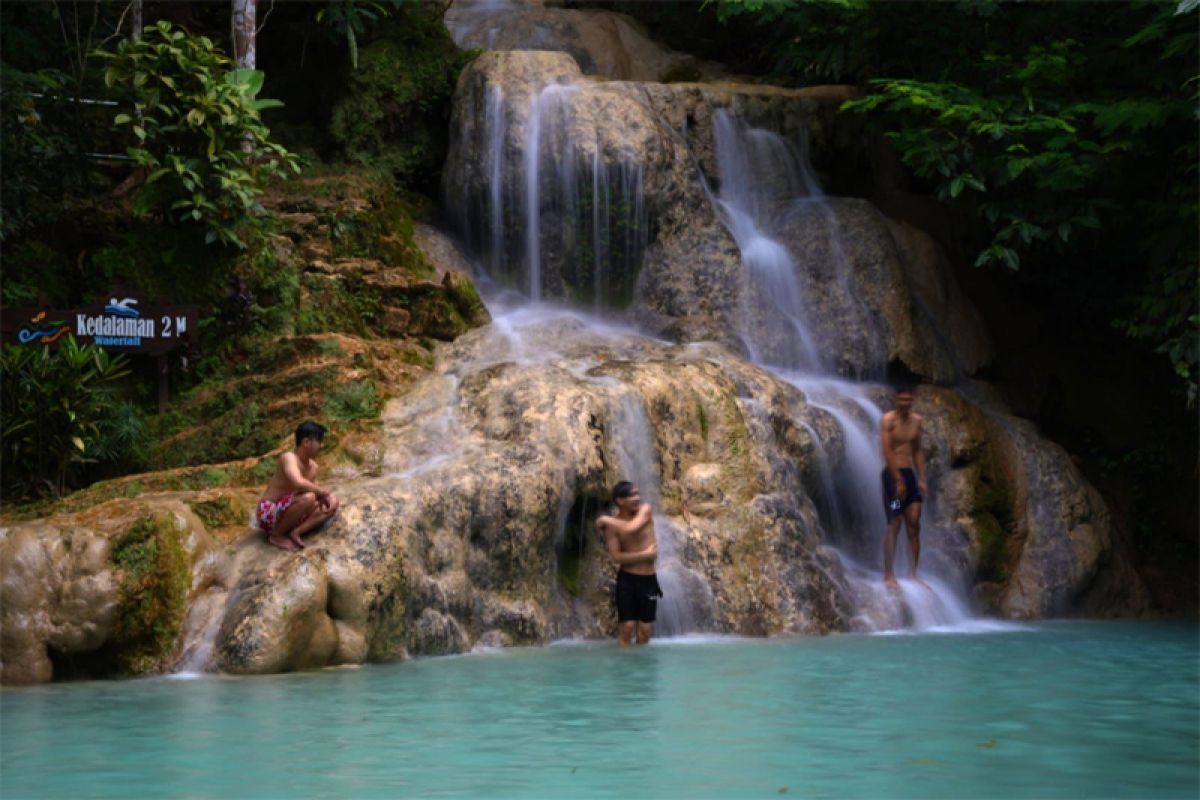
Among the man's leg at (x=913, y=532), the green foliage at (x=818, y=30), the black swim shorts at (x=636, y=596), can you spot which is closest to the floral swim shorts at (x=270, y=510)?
the black swim shorts at (x=636, y=596)

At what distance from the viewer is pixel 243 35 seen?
15422 mm

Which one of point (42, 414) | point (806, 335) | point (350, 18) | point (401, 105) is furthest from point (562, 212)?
point (42, 414)

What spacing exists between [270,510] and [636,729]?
13.1 ft

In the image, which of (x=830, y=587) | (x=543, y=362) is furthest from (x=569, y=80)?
(x=830, y=587)

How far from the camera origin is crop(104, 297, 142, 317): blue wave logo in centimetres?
1278

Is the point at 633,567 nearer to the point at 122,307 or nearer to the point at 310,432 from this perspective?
the point at 310,432

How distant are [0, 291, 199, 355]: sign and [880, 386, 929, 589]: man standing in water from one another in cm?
655

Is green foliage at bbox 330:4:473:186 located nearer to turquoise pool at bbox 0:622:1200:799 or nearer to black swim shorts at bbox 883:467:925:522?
black swim shorts at bbox 883:467:925:522

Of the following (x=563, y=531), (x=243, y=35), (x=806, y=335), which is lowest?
(x=563, y=531)

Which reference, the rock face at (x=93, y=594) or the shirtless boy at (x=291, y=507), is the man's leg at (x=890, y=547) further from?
the rock face at (x=93, y=594)

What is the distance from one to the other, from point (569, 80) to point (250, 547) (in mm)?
8581

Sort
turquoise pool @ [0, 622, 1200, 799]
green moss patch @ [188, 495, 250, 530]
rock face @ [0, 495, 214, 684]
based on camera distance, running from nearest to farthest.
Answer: turquoise pool @ [0, 622, 1200, 799] < rock face @ [0, 495, 214, 684] < green moss patch @ [188, 495, 250, 530]

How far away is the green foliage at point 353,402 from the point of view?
12.2 meters

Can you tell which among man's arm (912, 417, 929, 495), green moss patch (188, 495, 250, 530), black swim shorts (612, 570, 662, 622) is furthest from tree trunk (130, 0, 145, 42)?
man's arm (912, 417, 929, 495)
